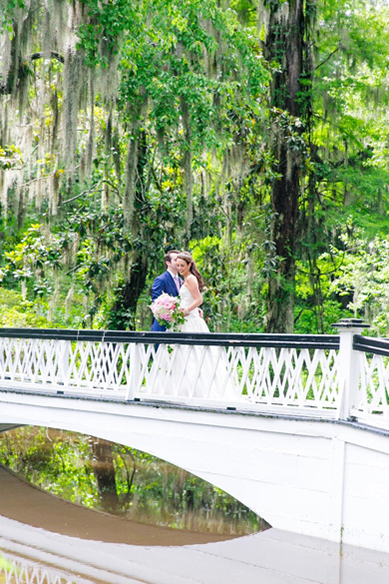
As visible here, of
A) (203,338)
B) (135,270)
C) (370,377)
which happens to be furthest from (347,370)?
(135,270)

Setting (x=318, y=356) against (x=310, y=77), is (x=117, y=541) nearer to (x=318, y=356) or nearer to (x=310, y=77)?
(x=318, y=356)

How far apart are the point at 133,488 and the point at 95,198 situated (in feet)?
25.3

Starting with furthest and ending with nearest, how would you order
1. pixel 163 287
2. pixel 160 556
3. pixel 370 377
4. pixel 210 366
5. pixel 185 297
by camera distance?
pixel 163 287
pixel 185 297
pixel 210 366
pixel 160 556
pixel 370 377

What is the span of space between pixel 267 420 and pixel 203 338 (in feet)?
3.81

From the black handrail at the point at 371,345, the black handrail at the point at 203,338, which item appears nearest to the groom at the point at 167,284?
the black handrail at the point at 203,338

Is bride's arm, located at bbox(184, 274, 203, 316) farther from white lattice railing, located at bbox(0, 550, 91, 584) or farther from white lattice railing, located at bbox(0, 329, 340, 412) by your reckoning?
white lattice railing, located at bbox(0, 550, 91, 584)

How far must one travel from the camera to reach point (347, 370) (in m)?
6.62

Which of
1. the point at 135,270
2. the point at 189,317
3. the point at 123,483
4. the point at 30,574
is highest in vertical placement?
the point at 135,270

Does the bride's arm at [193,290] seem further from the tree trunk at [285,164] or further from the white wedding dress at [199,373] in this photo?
the tree trunk at [285,164]

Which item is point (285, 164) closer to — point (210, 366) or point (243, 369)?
point (210, 366)

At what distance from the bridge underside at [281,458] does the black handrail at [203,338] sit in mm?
723

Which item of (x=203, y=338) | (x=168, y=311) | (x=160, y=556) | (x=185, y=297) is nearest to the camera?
(x=160, y=556)

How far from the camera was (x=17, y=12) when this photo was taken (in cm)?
1052

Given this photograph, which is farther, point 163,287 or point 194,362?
point 163,287
